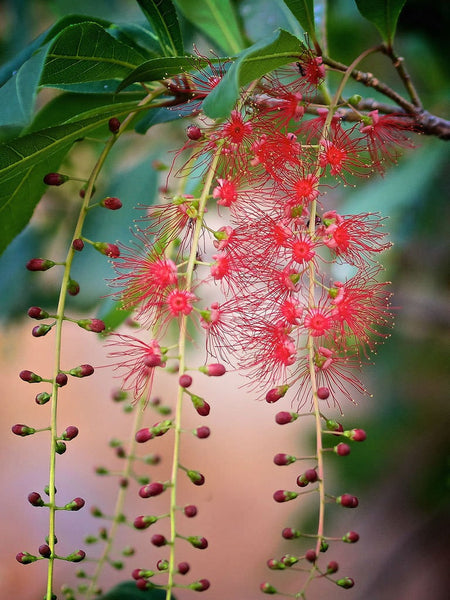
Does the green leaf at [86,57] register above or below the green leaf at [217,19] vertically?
below

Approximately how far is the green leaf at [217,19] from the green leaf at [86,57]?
29 centimetres

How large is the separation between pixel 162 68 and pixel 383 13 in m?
0.37

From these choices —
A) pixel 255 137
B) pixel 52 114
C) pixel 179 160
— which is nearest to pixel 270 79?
pixel 255 137

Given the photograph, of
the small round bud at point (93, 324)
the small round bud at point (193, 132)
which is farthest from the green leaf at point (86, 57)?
the small round bud at point (93, 324)

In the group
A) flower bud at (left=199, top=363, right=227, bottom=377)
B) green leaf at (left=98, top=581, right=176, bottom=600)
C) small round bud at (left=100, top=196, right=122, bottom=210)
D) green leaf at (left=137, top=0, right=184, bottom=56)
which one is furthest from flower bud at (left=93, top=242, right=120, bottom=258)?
green leaf at (left=98, top=581, right=176, bottom=600)

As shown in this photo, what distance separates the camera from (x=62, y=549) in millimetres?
2328

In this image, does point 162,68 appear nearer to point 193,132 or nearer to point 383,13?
point 193,132

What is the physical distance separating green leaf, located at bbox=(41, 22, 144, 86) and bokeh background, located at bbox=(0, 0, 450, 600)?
1.20ft

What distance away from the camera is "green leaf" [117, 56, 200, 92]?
0.68 metres

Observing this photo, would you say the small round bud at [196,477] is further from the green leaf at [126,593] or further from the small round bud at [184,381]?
the green leaf at [126,593]

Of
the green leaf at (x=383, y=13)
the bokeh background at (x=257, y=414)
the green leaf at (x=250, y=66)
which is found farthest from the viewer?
the bokeh background at (x=257, y=414)

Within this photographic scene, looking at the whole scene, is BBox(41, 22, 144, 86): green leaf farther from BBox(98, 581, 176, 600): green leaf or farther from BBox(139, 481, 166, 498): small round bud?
BBox(98, 581, 176, 600): green leaf

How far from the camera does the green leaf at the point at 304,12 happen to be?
2.52ft

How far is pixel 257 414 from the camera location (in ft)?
8.22
